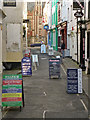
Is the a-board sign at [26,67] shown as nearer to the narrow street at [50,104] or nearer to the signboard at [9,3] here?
the narrow street at [50,104]

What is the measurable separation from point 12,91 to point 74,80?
3.63m

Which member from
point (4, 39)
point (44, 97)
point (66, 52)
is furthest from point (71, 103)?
point (66, 52)

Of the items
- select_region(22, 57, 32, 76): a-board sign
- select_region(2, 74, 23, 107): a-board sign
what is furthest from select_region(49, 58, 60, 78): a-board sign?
select_region(2, 74, 23, 107): a-board sign

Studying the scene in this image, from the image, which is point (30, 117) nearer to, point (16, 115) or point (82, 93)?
point (16, 115)

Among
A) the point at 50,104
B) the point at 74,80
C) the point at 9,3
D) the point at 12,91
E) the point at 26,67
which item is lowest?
the point at 50,104

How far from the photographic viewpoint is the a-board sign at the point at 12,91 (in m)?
9.80

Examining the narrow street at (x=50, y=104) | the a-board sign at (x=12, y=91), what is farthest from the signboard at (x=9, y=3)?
the a-board sign at (x=12, y=91)

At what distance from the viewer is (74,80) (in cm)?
1247

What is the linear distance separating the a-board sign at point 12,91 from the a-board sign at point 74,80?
329cm

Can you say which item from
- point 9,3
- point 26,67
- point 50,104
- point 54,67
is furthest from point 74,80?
point 9,3

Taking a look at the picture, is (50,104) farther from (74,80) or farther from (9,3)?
(9,3)

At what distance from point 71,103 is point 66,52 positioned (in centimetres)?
Answer: 2279

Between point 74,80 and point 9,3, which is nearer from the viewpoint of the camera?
point 74,80

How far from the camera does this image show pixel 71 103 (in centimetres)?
1079
